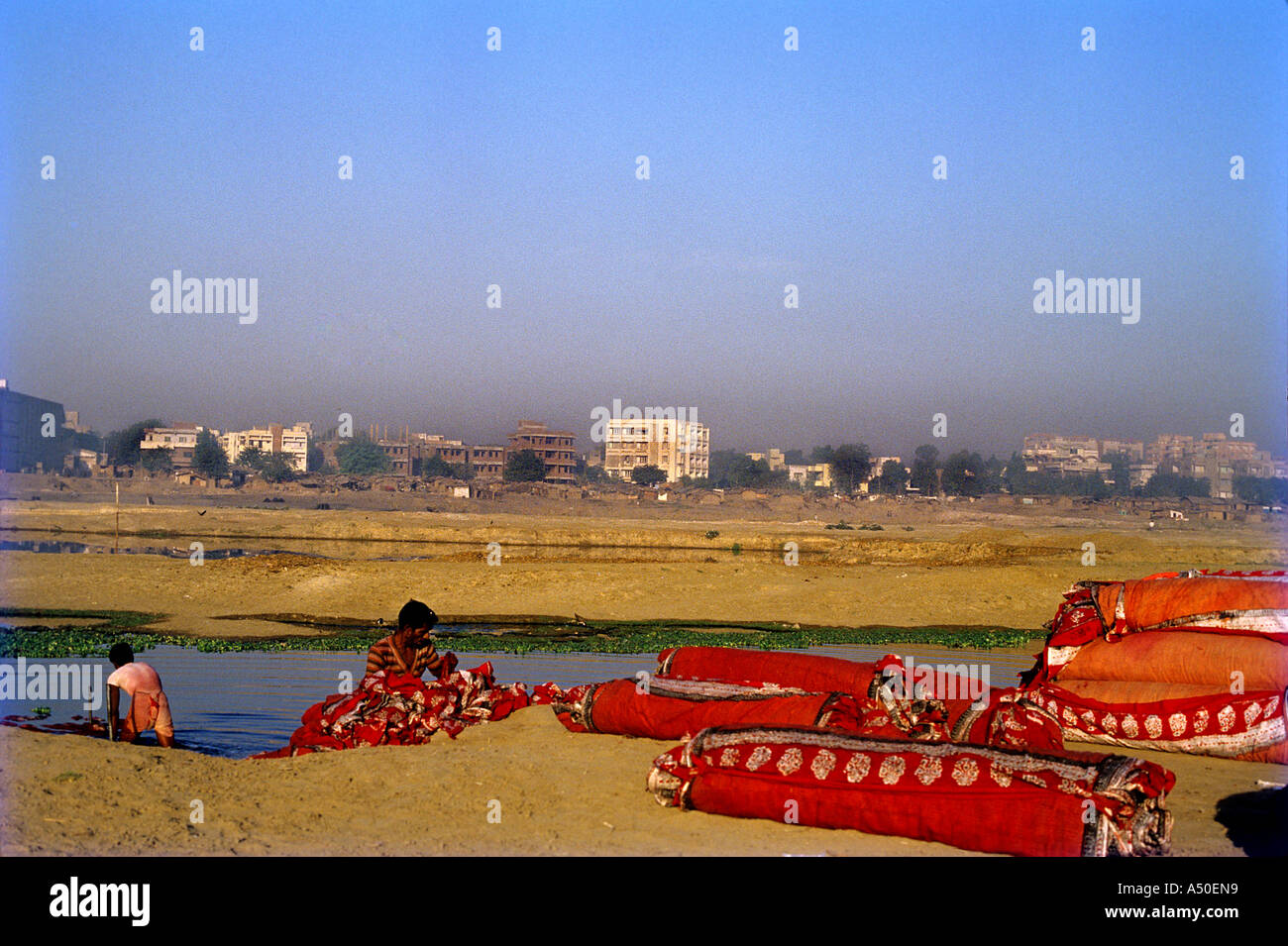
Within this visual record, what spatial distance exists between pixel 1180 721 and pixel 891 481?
88416 mm

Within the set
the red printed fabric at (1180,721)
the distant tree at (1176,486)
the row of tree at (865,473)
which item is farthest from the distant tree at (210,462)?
the red printed fabric at (1180,721)

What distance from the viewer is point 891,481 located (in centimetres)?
9481

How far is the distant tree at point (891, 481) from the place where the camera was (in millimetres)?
92500

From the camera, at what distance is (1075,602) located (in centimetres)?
896

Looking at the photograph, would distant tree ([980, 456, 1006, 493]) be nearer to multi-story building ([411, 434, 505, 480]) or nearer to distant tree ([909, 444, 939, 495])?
distant tree ([909, 444, 939, 495])

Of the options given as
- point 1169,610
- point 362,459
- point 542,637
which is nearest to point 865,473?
point 362,459

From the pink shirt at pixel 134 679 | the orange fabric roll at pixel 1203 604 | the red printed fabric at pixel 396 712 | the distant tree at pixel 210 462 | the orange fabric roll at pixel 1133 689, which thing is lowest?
the red printed fabric at pixel 396 712

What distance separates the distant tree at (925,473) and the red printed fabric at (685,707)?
260 ft

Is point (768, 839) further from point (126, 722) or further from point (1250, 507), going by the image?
point (1250, 507)

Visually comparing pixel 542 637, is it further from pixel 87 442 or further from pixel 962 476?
pixel 87 442

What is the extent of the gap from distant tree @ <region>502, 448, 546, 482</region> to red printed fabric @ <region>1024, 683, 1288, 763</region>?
8288 centimetres

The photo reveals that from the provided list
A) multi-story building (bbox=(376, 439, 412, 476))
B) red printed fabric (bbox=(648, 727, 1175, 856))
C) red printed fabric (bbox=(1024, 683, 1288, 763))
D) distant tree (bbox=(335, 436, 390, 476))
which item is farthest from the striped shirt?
multi-story building (bbox=(376, 439, 412, 476))

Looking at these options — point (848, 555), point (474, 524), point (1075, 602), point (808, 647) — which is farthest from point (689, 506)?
point (1075, 602)

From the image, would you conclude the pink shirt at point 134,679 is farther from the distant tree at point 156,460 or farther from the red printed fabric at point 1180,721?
the distant tree at point 156,460
